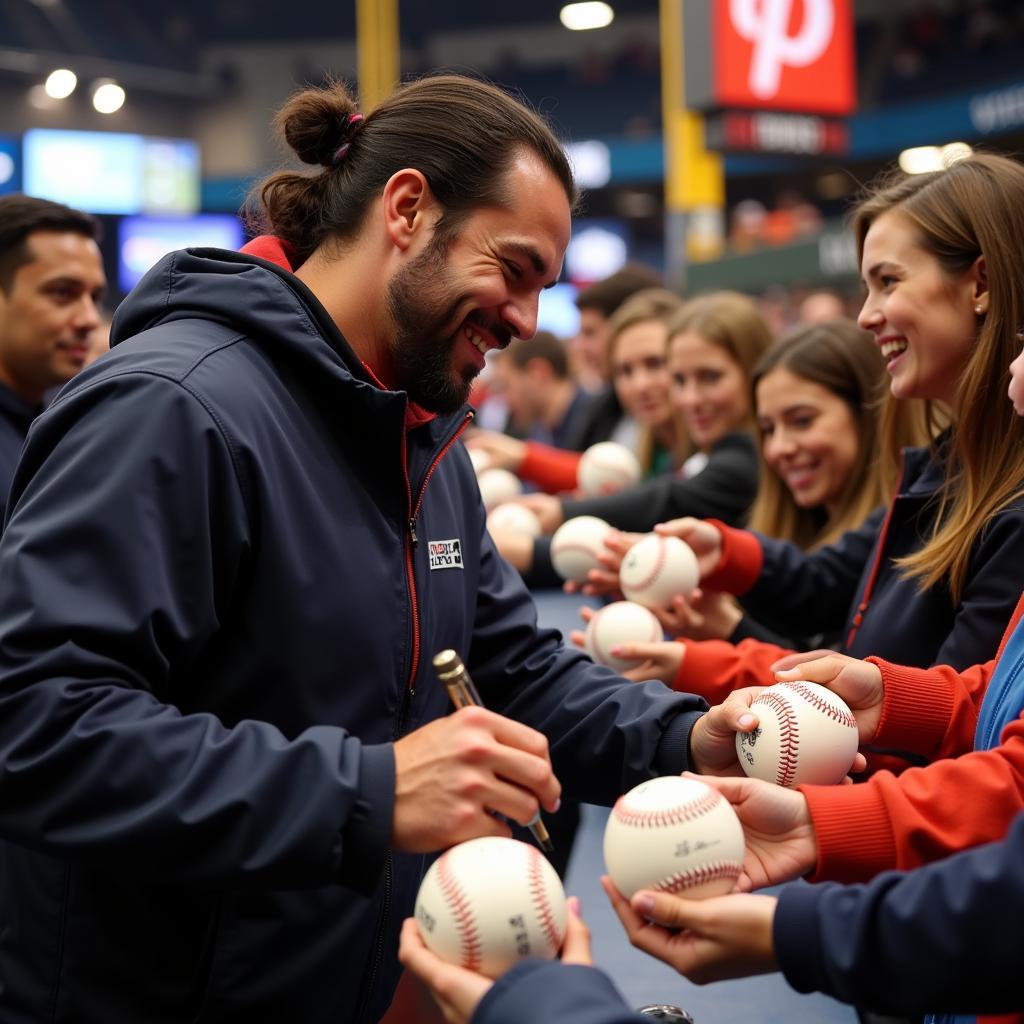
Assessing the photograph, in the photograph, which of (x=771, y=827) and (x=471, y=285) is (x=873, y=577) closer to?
(x=771, y=827)

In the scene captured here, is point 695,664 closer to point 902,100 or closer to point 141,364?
point 141,364

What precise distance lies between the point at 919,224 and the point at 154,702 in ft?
5.67

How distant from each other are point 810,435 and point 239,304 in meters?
1.98

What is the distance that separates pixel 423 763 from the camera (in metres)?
1.37

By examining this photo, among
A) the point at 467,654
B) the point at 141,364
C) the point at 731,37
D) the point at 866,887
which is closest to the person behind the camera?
the point at 866,887

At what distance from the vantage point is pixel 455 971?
1306 mm

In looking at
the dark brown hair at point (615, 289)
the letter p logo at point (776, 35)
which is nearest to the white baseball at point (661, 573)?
the dark brown hair at point (615, 289)

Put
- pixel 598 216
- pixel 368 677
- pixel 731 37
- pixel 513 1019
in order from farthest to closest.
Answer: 1. pixel 598 216
2. pixel 731 37
3. pixel 368 677
4. pixel 513 1019

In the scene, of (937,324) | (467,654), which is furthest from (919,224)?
(467,654)

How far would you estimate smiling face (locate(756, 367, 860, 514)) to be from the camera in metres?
3.25

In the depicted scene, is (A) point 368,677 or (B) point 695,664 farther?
(B) point 695,664

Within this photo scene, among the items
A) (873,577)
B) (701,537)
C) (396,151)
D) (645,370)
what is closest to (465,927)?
(396,151)

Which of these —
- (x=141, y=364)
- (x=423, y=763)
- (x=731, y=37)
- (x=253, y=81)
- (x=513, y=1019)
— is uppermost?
(x=253, y=81)

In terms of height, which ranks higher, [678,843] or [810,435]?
[810,435]
